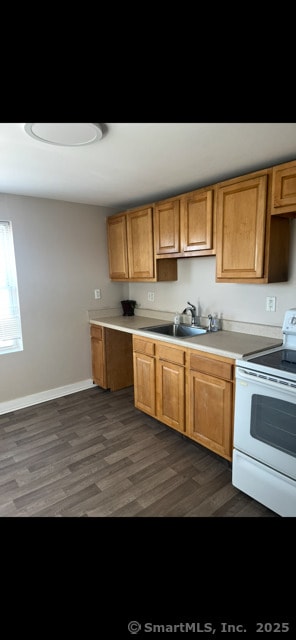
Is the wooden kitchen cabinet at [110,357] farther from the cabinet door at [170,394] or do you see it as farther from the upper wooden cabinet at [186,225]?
the upper wooden cabinet at [186,225]

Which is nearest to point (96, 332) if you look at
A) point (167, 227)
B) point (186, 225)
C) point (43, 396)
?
point (43, 396)

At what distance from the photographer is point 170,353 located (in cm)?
244

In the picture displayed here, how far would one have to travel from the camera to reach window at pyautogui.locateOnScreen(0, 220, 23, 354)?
2984 mm

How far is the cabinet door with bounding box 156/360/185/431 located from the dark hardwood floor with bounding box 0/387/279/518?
17 cm

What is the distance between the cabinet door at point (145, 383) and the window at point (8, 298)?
1321 mm

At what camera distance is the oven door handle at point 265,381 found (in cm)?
154

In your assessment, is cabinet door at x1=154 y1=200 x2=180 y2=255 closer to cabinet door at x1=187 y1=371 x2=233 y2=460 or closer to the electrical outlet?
the electrical outlet

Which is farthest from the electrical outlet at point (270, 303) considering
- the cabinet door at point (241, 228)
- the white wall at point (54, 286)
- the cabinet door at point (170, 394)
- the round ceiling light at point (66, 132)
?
the white wall at point (54, 286)

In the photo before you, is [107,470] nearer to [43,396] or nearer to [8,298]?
[43,396]

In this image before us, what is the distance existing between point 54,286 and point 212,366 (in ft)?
6.81

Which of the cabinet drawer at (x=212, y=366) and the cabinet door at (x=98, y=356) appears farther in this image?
the cabinet door at (x=98, y=356)

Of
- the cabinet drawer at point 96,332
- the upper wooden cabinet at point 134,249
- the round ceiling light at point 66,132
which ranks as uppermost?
the round ceiling light at point 66,132
